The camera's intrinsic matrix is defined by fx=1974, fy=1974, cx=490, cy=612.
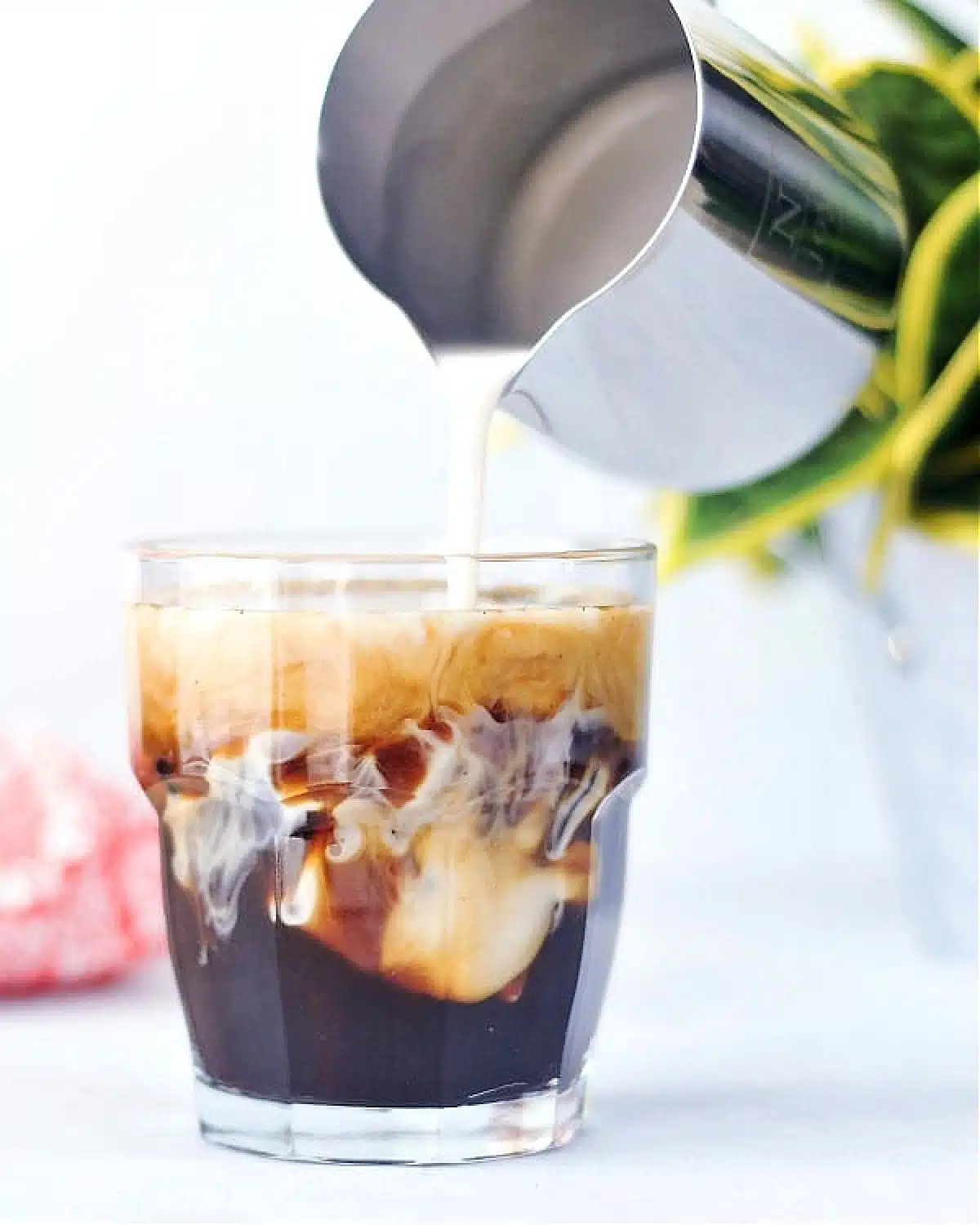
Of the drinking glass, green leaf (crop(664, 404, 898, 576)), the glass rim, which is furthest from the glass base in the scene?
green leaf (crop(664, 404, 898, 576))

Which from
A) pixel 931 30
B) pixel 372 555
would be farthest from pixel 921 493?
pixel 372 555

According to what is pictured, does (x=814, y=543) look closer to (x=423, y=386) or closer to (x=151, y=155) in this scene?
(x=423, y=386)

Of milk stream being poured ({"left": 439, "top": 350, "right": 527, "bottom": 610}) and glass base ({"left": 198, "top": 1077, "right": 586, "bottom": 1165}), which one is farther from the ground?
milk stream being poured ({"left": 439, "top": 350, "right": 527, "bottom": 610})

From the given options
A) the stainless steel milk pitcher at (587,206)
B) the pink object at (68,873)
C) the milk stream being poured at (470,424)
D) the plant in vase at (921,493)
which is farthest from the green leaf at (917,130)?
the pink object at (68,873)

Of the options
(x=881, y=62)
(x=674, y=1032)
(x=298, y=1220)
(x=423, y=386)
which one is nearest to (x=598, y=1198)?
(x=298, y=1220)

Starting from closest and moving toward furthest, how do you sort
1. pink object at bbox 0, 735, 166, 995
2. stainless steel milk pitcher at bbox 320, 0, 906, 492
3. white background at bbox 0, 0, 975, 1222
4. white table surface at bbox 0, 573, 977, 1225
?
white table surface at bbox 0, 573, 977, 1225 → stainless steel milk pitcher at bbox 320, 0, 906, 492 → pink object at bbox 0, 735, 166, 995 → white background at bbox 0, 0, 975, 1222

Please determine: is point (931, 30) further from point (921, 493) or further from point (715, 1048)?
point (715, 1048)

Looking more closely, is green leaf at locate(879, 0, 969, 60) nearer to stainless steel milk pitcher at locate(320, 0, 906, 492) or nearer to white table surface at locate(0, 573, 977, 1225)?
stainless steel milk pitcher at locate(320, 0, 906, 492)
